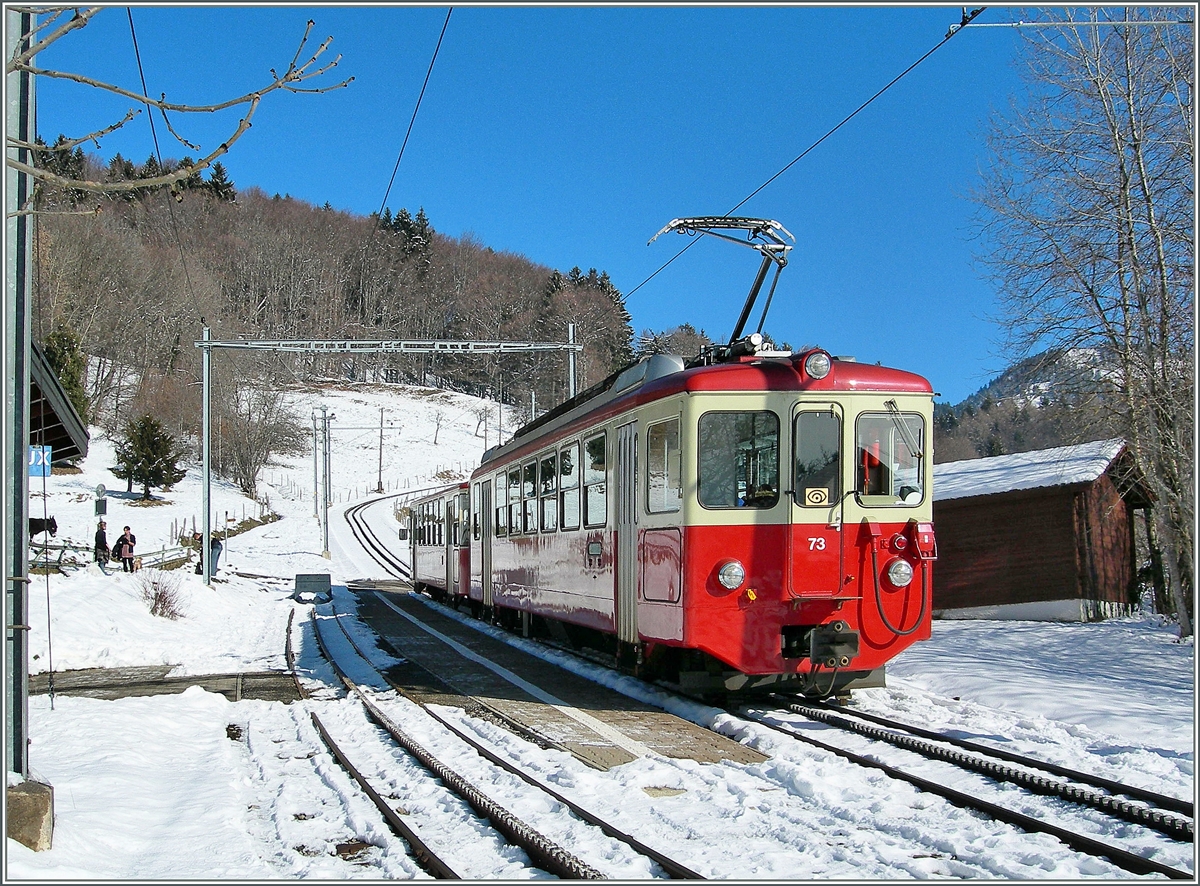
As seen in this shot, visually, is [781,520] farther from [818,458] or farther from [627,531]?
[627,531]

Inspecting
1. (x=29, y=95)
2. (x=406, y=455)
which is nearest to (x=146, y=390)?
(x=406, y=455)

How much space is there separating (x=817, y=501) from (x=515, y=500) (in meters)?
7.18

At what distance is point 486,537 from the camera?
17969 mm

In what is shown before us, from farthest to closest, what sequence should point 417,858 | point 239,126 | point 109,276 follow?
1. point 109,276
2. point 417,858
3. point 239,126

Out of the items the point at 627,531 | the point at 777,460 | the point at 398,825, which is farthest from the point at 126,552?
the point at 398,825

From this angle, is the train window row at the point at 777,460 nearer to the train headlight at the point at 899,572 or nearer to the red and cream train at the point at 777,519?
the red and cream train at the point at 777,519

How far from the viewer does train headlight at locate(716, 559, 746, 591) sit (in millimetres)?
8422

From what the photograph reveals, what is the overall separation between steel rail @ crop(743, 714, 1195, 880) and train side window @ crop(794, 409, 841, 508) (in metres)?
2.25

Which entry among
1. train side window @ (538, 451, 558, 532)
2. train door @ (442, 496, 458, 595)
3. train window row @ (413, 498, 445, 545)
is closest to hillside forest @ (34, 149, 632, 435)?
train window row @ (413, 498, 445, 545)

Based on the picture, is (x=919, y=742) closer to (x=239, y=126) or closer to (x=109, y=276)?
(x=239, y=126)

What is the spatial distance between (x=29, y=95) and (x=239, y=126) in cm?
248

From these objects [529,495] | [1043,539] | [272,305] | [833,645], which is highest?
[272,305]

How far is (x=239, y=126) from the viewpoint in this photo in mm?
4371

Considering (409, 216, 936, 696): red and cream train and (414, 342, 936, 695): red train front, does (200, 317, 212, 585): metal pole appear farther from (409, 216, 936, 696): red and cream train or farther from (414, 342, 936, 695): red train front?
(414, 342, 936, 695): red train front
